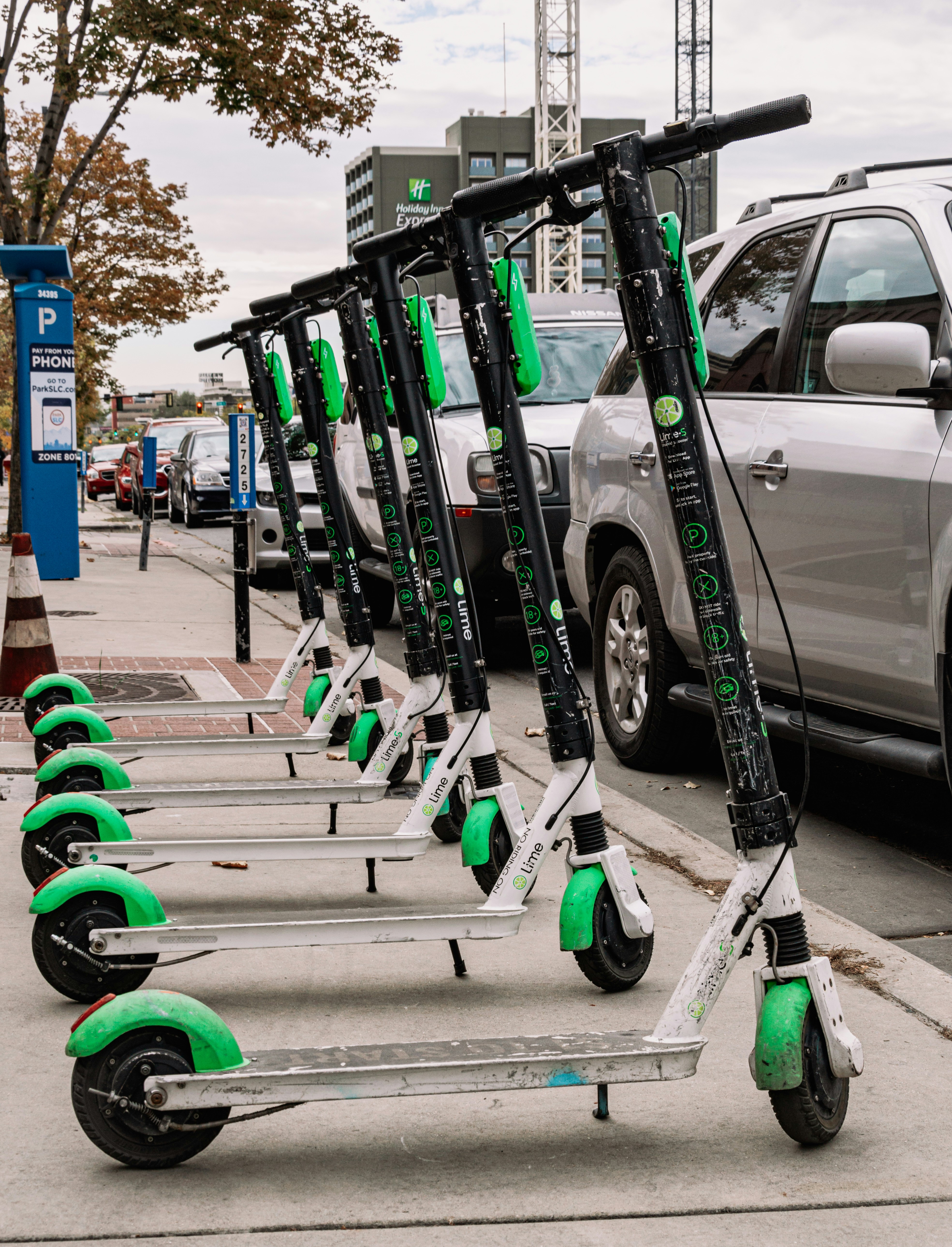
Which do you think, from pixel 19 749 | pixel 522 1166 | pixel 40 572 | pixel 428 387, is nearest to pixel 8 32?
pixel 40 572

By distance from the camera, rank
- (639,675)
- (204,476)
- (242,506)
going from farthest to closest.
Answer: (204,476) < (242,506) < (639,675)

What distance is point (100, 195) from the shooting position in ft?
99.1

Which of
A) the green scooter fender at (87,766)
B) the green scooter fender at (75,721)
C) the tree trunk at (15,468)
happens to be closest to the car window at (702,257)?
the green scooter fender at (75,721)

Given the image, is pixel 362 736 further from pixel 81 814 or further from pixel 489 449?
pixel 489 449

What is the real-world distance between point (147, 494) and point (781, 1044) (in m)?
12.3

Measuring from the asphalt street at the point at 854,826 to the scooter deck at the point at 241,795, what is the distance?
4.12 feet

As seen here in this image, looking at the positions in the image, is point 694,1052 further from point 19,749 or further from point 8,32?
point 8,32

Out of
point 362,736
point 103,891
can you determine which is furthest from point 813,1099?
point 362,736

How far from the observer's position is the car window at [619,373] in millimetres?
6492

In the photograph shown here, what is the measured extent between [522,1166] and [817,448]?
2896mm

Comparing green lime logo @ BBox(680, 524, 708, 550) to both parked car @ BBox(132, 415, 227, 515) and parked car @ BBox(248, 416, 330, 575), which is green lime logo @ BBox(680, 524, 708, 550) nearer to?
parked car @ BBox(248, 416, 330, 575)

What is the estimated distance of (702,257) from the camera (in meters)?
6.42

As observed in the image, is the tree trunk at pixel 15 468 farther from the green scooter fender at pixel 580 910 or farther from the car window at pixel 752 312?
the green scooter fender at pixel 580 910

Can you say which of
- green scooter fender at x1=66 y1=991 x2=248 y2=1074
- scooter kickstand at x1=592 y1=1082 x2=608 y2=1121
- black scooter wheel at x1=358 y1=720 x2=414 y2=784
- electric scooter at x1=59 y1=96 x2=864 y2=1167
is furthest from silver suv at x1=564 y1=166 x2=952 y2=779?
green scooter fender at x1=66 y1=991 x2=248 y2=1074
